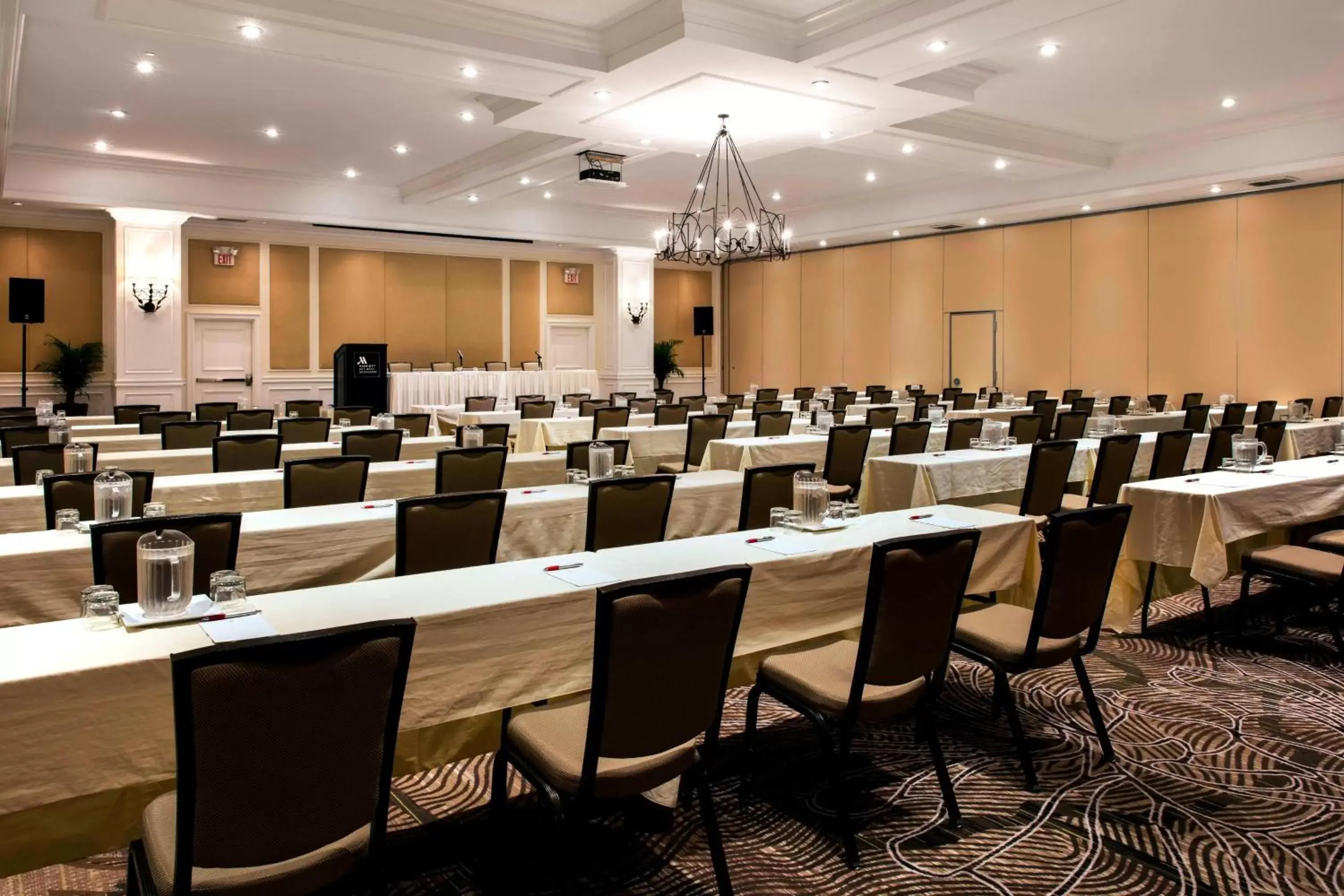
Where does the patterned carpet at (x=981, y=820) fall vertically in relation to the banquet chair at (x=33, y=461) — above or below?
below

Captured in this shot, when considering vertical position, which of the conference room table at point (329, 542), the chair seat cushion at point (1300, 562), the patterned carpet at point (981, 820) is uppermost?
the conference room table at point (329, 542)

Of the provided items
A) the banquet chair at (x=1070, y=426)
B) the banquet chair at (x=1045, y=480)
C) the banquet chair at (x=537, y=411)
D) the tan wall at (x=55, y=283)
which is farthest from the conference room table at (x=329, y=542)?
the tan wall at (x=55, y=283)

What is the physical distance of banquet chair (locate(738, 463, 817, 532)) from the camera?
196 inches

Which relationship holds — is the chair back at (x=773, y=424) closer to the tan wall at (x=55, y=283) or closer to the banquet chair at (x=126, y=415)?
the banquet chair at (x=126, y=415)

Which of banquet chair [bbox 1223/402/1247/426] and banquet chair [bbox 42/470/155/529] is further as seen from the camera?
banquet chair [bbox 1223/402/1247/426]

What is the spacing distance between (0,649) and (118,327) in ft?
42.5

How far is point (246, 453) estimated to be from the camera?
655cm

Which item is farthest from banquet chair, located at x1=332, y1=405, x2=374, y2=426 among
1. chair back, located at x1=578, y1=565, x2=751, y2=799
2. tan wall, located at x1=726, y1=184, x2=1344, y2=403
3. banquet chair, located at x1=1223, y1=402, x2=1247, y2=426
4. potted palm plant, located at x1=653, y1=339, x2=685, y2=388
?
tan wall, located at x1=726, y1=184, x2=1344, y2=403

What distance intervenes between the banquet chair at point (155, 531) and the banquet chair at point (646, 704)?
1.45 meters

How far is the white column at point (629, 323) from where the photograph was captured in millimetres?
18391

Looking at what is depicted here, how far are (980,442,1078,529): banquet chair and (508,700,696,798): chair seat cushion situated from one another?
3.83 meters

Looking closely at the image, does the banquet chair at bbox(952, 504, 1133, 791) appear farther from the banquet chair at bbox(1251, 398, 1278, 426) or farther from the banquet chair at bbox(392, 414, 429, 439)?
the banquet chair at bbox(1251, 398, 1278, 426)

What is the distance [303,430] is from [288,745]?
657 centimetres

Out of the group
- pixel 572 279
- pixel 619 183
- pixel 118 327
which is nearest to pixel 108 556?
pixel 619 183
